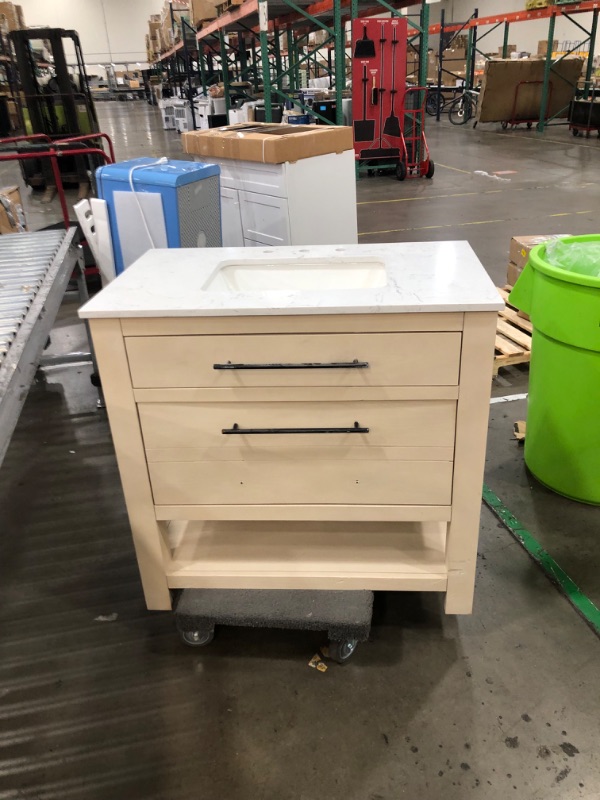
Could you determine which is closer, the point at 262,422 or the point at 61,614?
the point at 262,422

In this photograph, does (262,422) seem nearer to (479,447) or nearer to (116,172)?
(479,447)

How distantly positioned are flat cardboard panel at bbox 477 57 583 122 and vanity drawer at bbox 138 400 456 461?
13.3 metres

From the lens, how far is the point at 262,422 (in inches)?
58.8

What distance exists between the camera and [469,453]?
1491 mm

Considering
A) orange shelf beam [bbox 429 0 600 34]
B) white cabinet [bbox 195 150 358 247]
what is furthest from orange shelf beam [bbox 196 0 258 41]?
orange shelf beam [bbox 429 0 600 34]

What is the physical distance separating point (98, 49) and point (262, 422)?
30.8 m

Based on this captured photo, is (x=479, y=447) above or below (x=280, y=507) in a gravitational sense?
above

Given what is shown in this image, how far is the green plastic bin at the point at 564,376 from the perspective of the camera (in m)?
1.95

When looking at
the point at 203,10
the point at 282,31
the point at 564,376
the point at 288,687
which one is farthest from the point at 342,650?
the point at 282,31

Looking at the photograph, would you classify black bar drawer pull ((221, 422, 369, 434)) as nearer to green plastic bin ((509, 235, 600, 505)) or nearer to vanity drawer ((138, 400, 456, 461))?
vanity drawer ((138, 400, 456, 461))

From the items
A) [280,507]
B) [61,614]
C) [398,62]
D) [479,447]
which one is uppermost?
[398,62]

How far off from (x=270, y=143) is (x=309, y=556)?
2.50 m

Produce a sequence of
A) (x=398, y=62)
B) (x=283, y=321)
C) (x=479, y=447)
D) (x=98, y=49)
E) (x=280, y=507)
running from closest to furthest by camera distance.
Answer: (x=283, y=321) → (x=479, y=447) → (x=280, y=507) → (x=398, y=62) → (x=98, y=49)

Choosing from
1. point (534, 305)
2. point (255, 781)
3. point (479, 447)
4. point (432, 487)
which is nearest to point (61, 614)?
point (255, 781)
